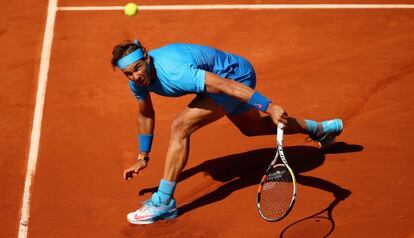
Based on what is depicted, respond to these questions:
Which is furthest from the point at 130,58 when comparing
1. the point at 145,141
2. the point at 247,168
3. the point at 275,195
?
the point at 247,168

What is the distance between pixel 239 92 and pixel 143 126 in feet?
3.77

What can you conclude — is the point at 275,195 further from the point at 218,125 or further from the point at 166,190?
the point at 218,125

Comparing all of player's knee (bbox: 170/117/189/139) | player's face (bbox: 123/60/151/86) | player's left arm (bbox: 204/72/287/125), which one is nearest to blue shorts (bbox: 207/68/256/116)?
player's left arm (bbox: 204/72/287/125)

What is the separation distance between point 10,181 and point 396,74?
4.20 meters

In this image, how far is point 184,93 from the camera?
6.71 m

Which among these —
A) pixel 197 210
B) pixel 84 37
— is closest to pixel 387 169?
pixel 197 210

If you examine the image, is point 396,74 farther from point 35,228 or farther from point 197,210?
point 35,228

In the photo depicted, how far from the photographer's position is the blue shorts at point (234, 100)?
671 cm

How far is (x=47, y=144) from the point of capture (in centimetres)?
812

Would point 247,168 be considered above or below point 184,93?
below

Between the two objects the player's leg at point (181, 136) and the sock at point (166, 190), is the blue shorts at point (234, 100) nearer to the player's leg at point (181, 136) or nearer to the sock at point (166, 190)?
the player's leg at point (181, 136)

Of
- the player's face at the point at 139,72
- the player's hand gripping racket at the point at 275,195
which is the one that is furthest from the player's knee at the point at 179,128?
the player's hand gripping racket at the point at 275,195

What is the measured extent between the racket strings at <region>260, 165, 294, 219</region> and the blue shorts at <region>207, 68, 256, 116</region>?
61cm

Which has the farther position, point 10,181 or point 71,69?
point 71,69
